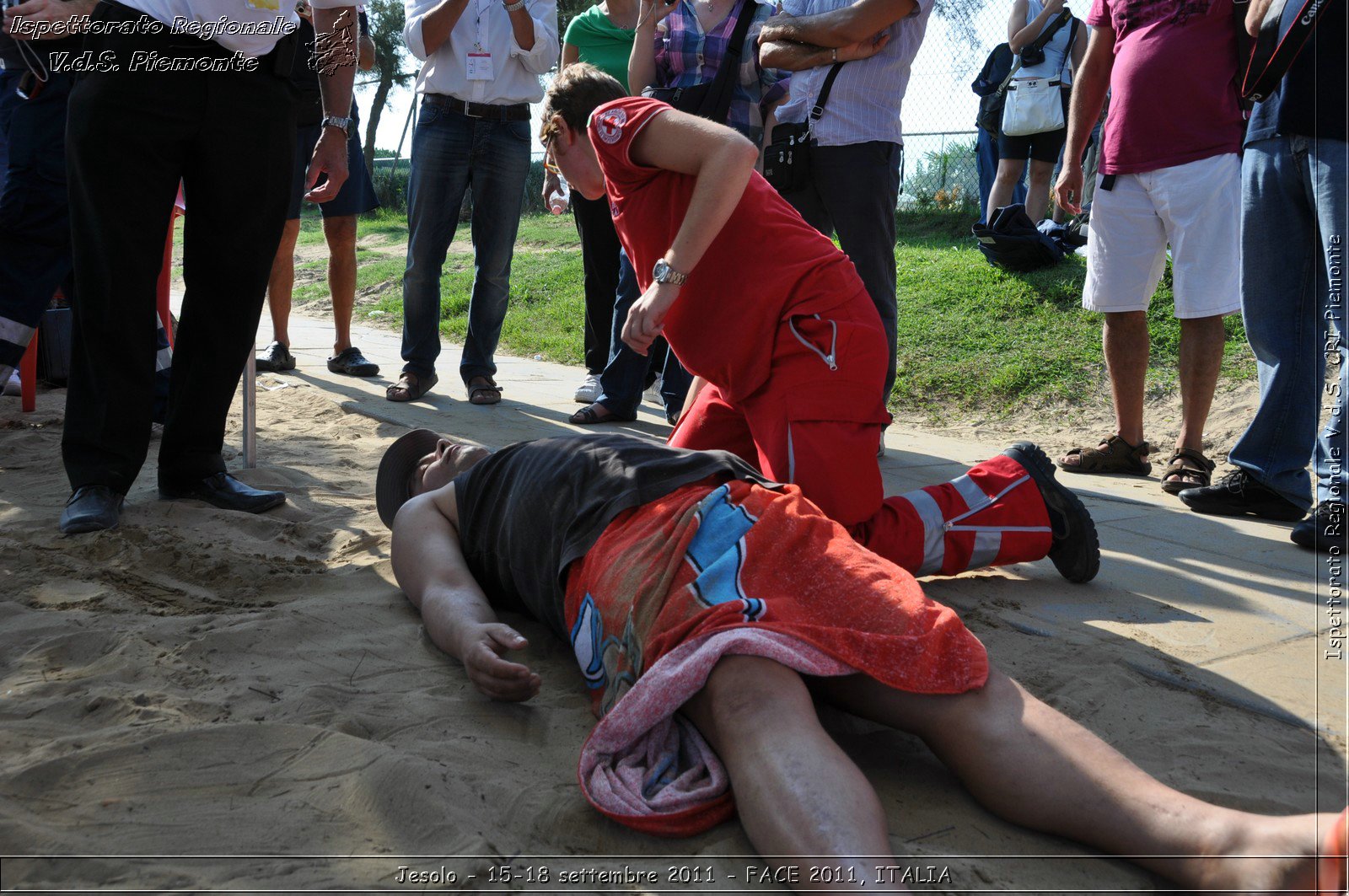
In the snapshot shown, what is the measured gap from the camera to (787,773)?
54.6 inches

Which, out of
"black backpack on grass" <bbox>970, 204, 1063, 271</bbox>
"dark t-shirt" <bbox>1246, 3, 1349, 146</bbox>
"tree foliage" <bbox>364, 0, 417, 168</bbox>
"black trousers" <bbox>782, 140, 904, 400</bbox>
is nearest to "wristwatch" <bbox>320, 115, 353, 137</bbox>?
"black trousers" <bbox>782, 140, 904, 400</bbox>

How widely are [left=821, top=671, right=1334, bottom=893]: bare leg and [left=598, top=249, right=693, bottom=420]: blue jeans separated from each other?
306 cm

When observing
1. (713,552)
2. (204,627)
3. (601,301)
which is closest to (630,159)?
(713,552)

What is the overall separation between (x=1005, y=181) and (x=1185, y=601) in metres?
5.48

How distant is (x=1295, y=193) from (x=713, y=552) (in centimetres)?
255

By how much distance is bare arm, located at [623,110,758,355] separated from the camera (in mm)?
2465

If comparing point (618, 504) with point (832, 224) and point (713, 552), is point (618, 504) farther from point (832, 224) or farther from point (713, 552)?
point (832, 224)

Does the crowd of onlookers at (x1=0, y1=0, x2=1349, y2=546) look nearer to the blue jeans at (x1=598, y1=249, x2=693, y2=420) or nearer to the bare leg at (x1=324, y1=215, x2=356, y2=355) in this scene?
the blue jeans at (x1=598, y1=249, x2=693, y2=420)

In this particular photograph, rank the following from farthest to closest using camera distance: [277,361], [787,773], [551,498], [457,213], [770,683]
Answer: [277,361]
[457,213]
[551,498]
[770,683]
[787,773]

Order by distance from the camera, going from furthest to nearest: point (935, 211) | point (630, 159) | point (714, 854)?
point (935, 211)
point (630, 159)
point (714, 854)

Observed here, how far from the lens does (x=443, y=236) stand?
5188mm

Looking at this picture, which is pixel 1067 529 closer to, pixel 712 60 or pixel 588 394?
pixel 712 60

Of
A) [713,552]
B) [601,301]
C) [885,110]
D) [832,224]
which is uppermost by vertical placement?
[885,110]

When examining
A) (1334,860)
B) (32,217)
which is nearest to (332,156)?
(32,217)
